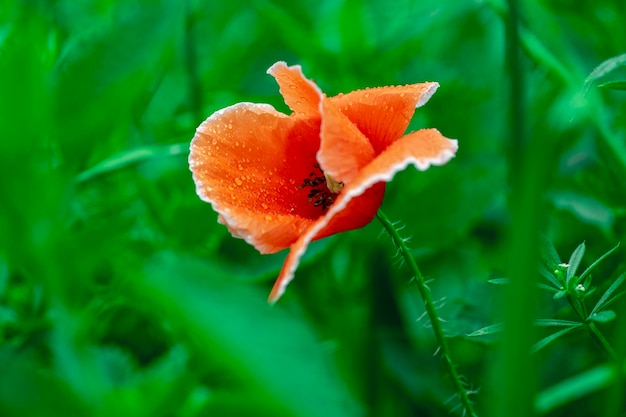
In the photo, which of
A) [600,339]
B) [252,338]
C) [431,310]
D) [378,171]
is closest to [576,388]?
[600,339]

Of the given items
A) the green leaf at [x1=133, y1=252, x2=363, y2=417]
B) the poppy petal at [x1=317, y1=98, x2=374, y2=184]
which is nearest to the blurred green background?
the green leaf at [x1=133, y1=252, x2=363, y2=417]

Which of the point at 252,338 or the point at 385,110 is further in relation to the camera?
the point at 385,110

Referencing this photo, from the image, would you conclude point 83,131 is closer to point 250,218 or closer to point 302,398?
point 250,218

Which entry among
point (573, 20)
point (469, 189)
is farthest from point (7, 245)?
point (573, 20)

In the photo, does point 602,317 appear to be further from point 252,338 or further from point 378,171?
point 252,338

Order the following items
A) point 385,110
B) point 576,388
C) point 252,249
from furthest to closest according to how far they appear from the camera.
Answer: point 252,249
point 576,388
point 385,110

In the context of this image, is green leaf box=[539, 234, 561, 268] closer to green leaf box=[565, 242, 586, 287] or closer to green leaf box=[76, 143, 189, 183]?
green leaf box=[565, 242, 586, 287]

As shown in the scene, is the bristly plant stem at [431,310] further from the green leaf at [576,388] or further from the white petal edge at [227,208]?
the green leaf at [576,388]

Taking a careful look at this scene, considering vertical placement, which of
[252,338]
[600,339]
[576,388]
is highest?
[252,338]
